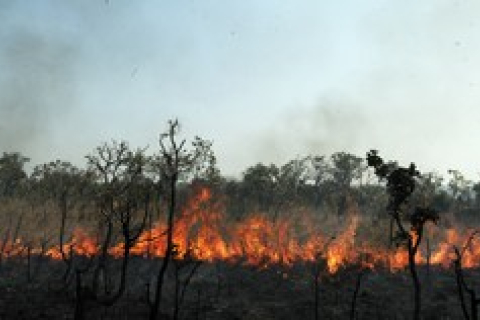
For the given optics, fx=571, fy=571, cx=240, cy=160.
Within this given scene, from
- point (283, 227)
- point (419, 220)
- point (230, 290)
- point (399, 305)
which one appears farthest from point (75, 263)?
point (419, 220)

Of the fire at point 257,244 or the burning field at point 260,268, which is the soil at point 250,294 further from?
the fire at point 257,244

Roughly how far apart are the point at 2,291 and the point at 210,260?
110ft

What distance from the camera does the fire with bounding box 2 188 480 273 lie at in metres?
92.2

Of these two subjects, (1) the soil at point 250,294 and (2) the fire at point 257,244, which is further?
(2) the fire at point 257,244

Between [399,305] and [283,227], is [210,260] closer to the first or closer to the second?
[283,227]

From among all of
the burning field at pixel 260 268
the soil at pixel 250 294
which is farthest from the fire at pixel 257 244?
the soil at pixel 250 294

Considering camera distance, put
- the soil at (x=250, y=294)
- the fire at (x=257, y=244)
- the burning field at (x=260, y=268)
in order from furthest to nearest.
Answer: the fire at (x=257, y=244) → the burning field at (x=260, y=268) → the soil at (x=250, y=294)

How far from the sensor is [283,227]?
11300 centimetres

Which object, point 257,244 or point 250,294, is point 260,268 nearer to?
point 250,294

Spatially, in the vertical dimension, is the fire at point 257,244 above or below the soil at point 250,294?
above

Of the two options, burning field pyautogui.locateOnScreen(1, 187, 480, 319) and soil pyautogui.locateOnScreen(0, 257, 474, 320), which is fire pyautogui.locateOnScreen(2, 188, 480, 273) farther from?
soil pyautogui.locateOnScreen(0, 257, 474, 320)

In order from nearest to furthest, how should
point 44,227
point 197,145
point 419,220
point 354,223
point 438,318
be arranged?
1. point 419,220
2. point 197,145
3. point 438,318
4. point 44,227
5. point 354,223

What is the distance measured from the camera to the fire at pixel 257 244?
9225cm

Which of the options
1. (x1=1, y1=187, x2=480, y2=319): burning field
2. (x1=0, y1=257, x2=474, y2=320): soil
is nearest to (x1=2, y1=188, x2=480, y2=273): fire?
(x1=1, y1=187, x2=480, y2=319): burning field
